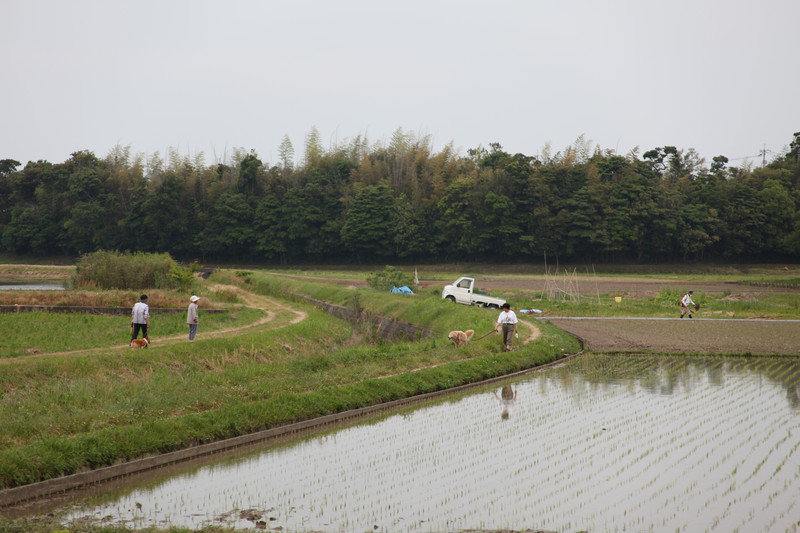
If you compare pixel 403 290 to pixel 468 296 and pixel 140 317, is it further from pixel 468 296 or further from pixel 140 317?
pixel 140 317

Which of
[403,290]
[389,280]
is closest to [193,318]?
[403,290]

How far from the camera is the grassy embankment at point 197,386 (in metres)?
10.8

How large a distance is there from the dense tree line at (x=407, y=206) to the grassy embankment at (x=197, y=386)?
49288mm

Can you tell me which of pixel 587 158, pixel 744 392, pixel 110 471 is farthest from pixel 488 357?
pixel 587 158

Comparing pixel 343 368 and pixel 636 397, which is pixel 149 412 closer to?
pixel 343 368

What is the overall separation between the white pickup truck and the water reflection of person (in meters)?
17.1

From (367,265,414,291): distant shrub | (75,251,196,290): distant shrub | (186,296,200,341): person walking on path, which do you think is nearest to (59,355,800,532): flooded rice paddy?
(186,296,200,341): person walking on path

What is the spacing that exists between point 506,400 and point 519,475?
6166 millimetres

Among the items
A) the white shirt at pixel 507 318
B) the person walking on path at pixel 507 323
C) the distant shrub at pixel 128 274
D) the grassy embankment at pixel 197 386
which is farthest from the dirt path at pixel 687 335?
the distant shrub at pixel 128 274

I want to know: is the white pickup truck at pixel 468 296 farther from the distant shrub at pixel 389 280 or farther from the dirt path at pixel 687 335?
the distant shrub at pixel 389 280

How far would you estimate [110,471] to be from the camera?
33.3ft

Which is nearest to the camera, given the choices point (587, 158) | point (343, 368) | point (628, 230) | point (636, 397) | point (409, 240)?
point (636, 397)

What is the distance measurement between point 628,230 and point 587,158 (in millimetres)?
16248

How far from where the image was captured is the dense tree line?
73.2 meters
